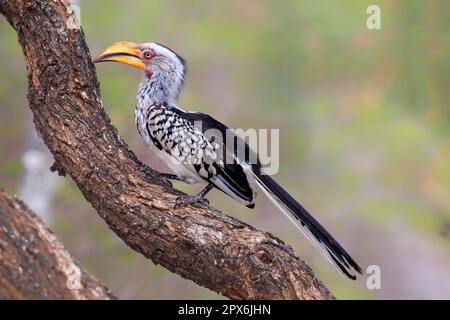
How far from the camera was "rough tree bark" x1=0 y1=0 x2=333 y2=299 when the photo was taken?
103 inches

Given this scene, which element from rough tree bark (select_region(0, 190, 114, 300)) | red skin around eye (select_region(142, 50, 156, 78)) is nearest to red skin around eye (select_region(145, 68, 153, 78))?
red skin around eye (select_region(142, 50, 156, 78))

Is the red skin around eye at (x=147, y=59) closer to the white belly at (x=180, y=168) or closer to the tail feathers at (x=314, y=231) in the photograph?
the white belly at (x=180, y=168)

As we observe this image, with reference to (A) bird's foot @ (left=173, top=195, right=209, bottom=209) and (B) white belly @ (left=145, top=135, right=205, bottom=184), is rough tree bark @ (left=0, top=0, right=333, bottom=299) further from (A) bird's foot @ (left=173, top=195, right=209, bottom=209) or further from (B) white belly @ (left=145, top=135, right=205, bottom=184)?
(B) white belly @ (left=145, top=135, right=205, bottom=184)

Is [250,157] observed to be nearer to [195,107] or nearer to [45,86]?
[45,86]

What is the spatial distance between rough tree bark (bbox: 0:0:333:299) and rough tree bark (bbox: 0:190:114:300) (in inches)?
19.3

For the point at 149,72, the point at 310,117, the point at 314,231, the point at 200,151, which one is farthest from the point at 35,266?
the point at 310,117

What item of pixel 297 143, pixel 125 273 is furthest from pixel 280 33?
pixel 125 273

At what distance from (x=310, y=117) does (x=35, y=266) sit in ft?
22.0

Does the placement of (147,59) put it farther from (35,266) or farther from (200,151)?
(35,266)

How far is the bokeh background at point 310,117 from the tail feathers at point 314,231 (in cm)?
355

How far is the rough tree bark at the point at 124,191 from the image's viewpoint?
2.61 m

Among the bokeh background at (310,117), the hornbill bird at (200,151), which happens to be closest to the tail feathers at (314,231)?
the hornbill bird at (200,151)

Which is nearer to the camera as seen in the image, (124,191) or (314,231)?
(124,191)

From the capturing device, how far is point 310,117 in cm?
866
